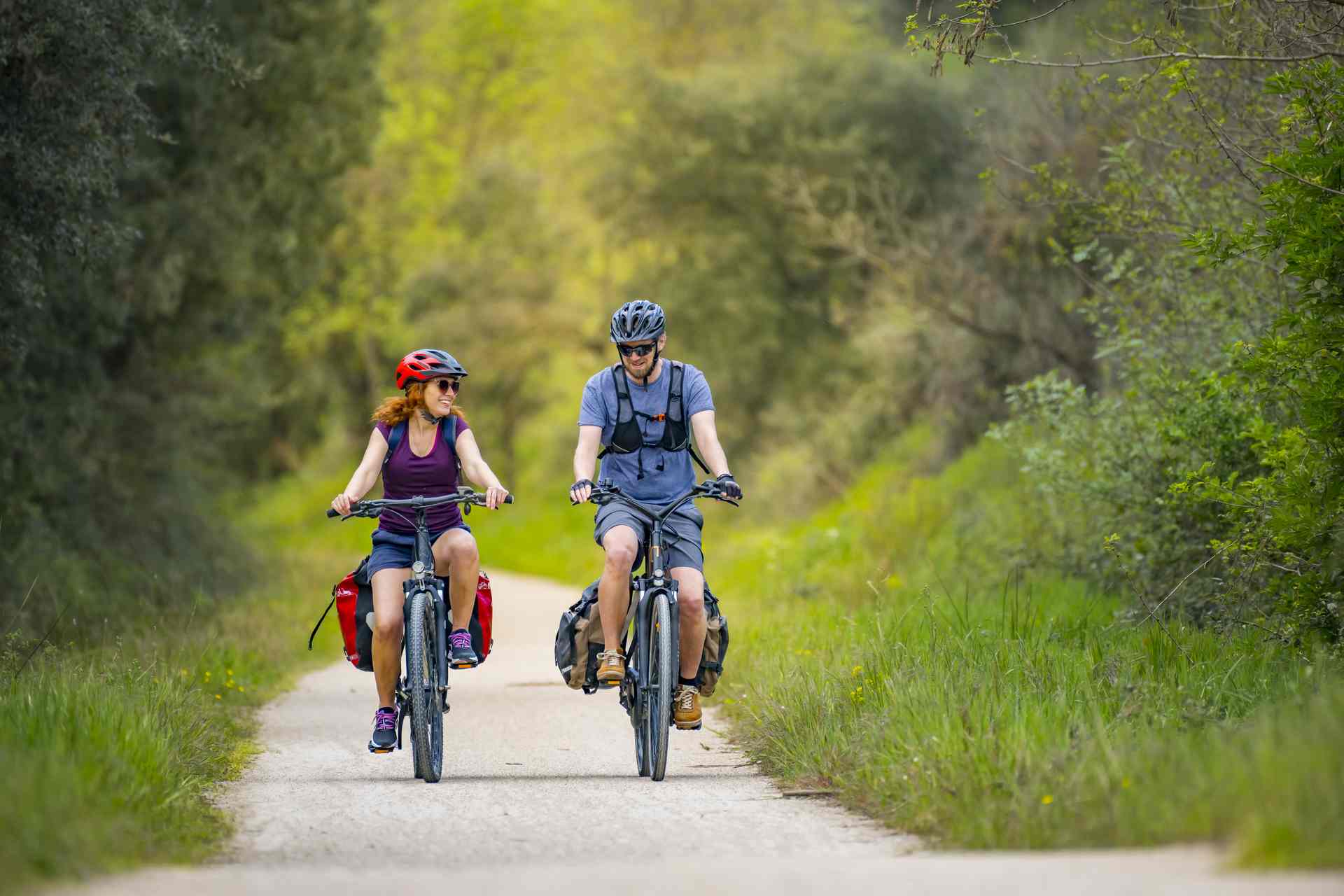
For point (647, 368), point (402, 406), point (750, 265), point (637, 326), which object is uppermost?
point (750, 265)

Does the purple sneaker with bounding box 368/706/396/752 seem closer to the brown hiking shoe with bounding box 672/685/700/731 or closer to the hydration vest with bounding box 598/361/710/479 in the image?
the brown hiking shoe with bounding box 672/685/700/731

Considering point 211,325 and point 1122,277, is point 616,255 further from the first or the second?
point 1122,277

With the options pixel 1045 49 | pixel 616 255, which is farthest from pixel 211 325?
pixel 616 255

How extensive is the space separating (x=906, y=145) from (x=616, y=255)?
15445mm

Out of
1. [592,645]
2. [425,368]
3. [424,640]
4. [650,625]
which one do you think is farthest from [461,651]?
[425,368]

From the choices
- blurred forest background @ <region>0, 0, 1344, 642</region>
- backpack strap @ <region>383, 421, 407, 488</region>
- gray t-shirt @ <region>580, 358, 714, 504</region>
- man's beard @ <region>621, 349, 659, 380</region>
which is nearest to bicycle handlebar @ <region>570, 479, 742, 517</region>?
gray t-shirt @ <region>580, 358, 714, 504</region>

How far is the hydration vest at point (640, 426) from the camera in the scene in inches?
360

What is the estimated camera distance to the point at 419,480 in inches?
366

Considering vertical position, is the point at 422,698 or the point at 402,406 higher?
the point at 402,406

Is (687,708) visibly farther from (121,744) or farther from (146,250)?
(146,250)

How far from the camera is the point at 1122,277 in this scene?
14.4m

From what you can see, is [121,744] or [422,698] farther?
[422,698]

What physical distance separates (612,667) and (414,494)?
148 cm

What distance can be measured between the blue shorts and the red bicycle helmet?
2.65 ft
